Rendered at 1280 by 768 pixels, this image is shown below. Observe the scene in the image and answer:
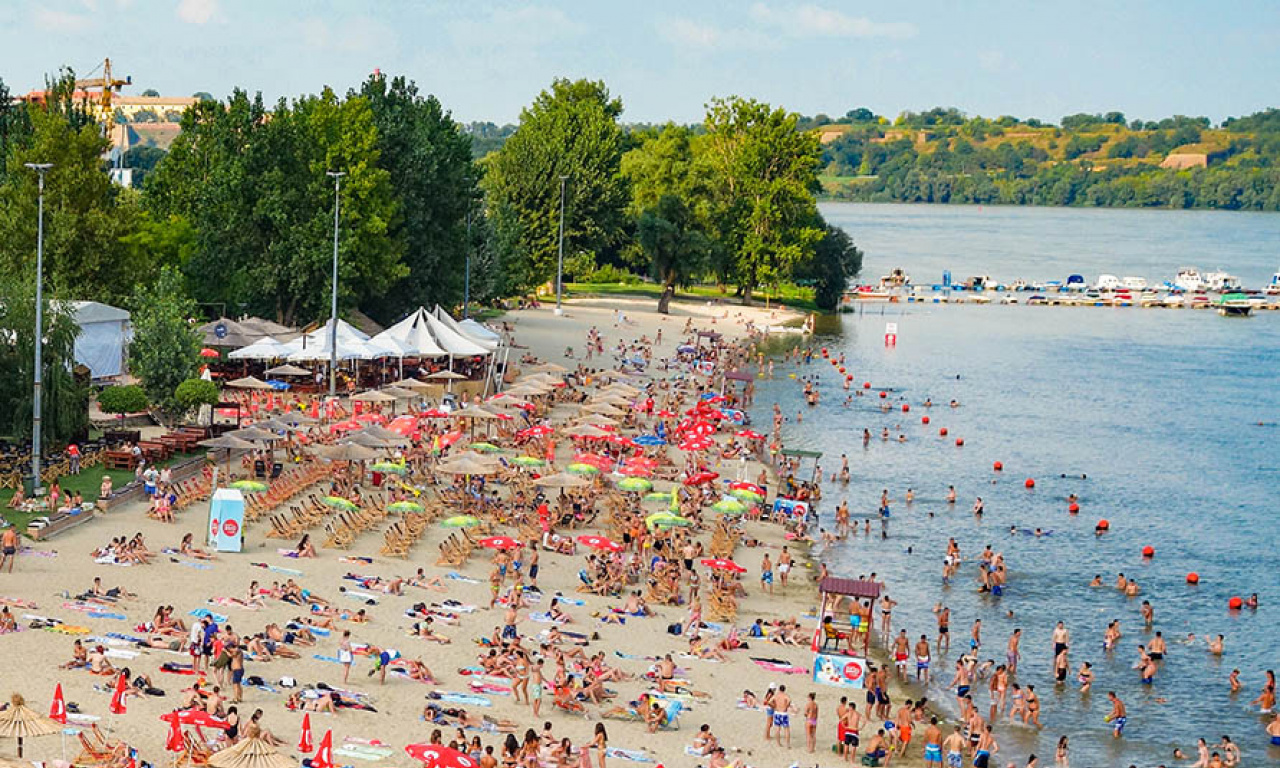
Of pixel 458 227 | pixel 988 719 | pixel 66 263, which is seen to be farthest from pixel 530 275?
pixel 988 719

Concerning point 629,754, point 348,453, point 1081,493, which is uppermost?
point 348,453

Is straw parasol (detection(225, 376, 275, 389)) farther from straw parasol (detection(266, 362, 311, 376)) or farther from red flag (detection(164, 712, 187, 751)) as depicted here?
red flag (detection(164, 712, 187, 751))

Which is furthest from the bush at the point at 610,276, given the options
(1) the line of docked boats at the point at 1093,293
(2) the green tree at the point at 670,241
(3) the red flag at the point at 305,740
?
(3) the red flag at the point at 305,740

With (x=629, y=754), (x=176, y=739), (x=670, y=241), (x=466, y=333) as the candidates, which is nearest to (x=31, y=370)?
(x=176, y=739)

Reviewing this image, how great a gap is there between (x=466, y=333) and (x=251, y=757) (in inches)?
1672

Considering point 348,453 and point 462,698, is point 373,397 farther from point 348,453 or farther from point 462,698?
point 462,698

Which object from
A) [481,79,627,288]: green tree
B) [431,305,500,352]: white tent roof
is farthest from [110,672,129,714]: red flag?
[481,79,627,288]: green tree

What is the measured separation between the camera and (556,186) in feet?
311

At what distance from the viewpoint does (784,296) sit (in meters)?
116

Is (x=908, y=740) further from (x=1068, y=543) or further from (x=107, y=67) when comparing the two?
(x=107, y=67)

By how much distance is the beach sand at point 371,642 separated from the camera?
80.4 feet

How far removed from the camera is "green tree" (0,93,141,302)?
163ft

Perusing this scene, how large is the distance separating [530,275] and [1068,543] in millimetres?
51780

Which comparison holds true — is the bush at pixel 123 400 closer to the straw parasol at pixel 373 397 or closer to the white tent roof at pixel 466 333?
the straw parasol at pixel 373 397
